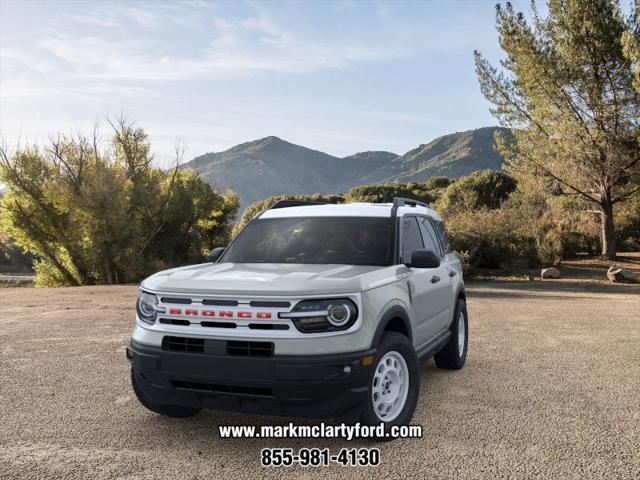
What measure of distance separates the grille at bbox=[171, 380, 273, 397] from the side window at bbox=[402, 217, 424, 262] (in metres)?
1.89

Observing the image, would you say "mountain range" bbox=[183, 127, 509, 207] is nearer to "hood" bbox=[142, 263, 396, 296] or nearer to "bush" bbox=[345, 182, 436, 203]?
"bush" bbox=[345, 182, 436, 203]

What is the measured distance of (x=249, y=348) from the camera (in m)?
3.94

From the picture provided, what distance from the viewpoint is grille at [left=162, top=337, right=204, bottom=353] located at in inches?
161

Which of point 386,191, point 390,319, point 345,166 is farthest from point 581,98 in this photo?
point 345,166

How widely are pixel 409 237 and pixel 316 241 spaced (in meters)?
0.94

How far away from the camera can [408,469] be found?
13.1 ft

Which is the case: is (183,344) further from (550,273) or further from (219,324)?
(550,273)

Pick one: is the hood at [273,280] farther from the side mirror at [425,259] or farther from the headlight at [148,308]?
the side mirror at [425,259]

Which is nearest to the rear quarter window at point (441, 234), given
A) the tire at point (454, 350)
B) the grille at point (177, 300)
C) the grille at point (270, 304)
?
the tire at point (454, 350)

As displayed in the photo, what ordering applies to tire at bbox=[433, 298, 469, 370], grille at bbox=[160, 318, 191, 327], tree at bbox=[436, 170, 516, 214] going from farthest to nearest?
tree at bbox=[436, 170, 516, 214] → tire at bbox=[433, 298, 469, 370] → grille at bbox=[160, 318, 191, 327]

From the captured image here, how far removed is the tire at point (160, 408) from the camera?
4.70 meters

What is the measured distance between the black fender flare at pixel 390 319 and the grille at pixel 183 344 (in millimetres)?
1228

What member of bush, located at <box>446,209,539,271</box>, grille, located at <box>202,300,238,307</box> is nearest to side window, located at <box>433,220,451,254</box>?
grille, located at <box>202,300,238,307</box>

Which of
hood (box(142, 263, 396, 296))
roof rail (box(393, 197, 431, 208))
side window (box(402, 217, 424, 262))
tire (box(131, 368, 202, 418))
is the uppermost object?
roof rail (box(393, 197, 431, 208))
